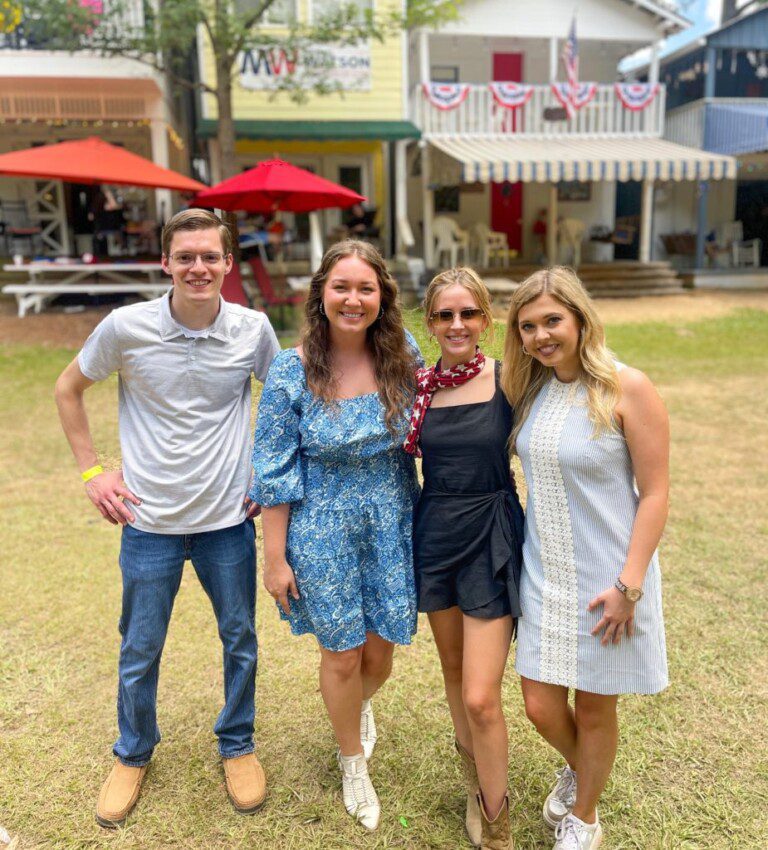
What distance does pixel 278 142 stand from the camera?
1538 centimetres

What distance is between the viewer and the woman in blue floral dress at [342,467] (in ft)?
7.09

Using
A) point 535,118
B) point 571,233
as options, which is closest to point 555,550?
point 535,118

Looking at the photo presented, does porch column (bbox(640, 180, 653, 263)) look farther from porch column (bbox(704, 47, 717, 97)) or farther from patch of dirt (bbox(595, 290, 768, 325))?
porch column (bbox(704, 47, 717, 97))

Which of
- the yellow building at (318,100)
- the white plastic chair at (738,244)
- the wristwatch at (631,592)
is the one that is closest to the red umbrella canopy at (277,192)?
the yellow building at (318,100)

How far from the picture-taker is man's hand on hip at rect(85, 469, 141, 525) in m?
2.32

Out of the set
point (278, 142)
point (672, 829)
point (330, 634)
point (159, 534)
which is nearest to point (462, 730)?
point (330, 634)

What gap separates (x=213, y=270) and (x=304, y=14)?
47.0 ft

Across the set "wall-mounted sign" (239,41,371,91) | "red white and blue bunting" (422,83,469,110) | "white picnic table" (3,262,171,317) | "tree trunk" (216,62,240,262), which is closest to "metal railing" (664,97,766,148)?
"red white and blue bunting" (422,83,469,110)

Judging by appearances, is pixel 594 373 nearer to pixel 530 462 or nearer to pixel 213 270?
pixel 530 462

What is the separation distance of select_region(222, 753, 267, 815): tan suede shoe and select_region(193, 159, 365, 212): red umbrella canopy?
267 inches

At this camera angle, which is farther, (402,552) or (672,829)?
(672,829)

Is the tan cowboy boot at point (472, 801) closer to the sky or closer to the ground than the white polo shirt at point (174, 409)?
closer to the ground

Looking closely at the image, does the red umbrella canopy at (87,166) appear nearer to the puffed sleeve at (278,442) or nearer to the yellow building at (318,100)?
the yellow building at (318,100)

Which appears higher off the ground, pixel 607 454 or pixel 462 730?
pixel 607 454
